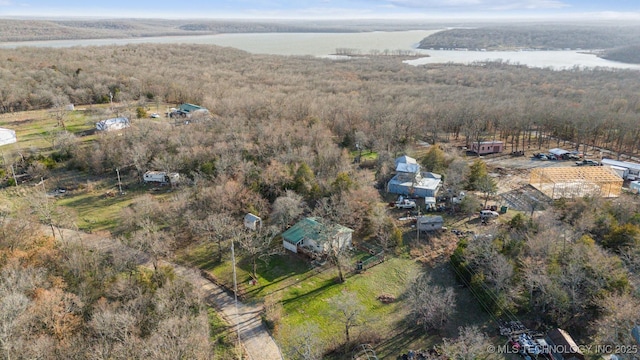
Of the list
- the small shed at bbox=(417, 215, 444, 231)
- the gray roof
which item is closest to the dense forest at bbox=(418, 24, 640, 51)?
the gray roof

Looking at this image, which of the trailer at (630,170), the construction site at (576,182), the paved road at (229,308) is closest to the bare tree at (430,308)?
the paved road at (229,308)

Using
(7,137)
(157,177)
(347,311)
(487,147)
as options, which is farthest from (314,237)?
(7,137)

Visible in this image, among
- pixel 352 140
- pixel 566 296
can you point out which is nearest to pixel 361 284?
pixel 566 296

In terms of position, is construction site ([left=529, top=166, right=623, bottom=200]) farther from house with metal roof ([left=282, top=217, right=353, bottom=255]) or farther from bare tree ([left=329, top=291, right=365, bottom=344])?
bare tree ([left=329, top=291, right=365, bottom=344])

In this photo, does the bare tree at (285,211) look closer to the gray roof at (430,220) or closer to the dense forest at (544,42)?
the gray roof at (430,220)

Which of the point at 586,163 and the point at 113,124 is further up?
the point at 113,124

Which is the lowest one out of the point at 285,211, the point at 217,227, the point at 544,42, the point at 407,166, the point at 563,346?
the point at 563,346

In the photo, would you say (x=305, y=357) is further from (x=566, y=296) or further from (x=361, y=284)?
(x=566, y=296)

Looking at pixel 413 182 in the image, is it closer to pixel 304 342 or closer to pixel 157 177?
pixel 304 342
